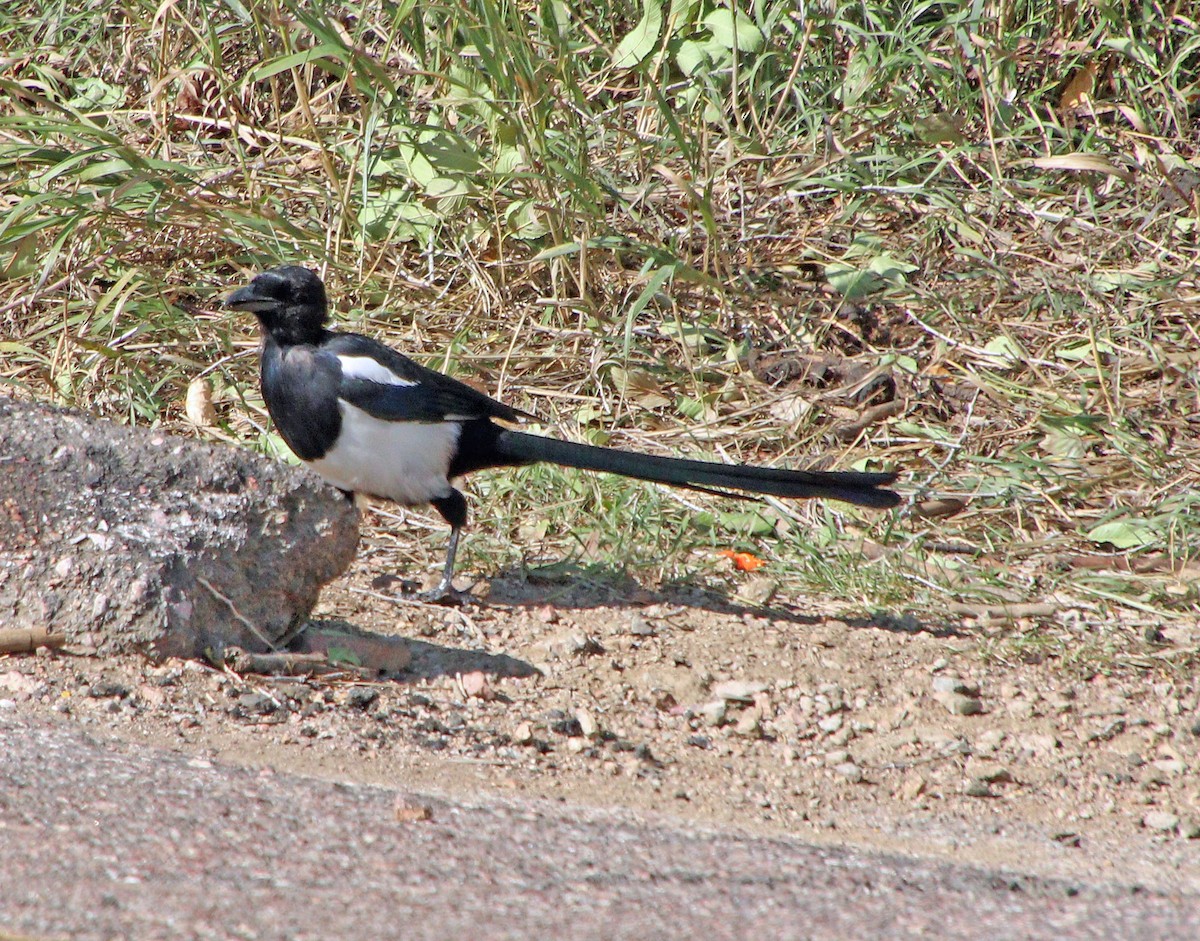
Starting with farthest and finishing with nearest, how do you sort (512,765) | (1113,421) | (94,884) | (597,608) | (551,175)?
(551,175)
(1113,421)
(597,608)
(512,765)
(94,884)

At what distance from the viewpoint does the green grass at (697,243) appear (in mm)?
4137

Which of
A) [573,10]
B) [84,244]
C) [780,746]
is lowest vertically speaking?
[780,746]

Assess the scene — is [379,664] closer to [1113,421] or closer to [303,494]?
[303,494]

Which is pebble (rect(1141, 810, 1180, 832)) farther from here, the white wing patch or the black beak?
the black beak

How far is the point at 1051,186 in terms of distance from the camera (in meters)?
5.28

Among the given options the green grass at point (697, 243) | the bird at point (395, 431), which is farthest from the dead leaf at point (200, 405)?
the bird at point (395, 431)

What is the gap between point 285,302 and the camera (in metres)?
3.69

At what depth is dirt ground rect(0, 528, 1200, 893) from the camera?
2592 millimetres

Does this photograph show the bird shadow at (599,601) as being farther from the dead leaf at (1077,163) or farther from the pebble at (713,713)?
the dead leaf at (1077,163)

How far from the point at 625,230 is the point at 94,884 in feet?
11.5

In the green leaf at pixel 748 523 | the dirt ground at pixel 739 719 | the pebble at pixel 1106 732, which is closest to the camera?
the dirt ground at pixel 739 719

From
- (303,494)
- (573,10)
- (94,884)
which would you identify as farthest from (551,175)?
(94,884)

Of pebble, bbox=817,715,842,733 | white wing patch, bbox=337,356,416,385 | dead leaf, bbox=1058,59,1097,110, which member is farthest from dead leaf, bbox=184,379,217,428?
dead leaf, bbox=1058,59,1097,110

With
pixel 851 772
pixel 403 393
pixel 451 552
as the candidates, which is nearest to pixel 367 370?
pixel 403 393
